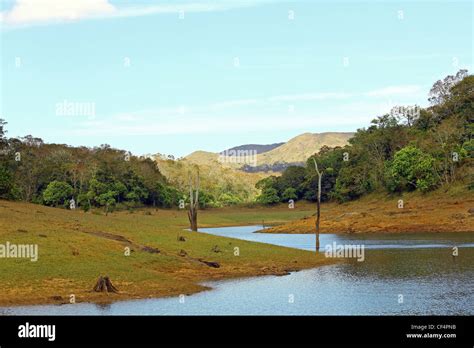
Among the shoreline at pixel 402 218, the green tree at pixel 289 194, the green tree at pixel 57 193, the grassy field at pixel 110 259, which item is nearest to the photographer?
the grassy field at pixel 110 259

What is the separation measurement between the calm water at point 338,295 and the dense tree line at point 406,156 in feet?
243

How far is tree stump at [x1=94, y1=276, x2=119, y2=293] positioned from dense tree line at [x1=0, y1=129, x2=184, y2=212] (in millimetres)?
93574

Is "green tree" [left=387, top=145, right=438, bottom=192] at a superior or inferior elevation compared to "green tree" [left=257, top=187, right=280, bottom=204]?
superior

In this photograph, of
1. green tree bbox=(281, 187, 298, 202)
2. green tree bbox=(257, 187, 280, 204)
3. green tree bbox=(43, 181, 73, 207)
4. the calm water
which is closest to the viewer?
the calm water

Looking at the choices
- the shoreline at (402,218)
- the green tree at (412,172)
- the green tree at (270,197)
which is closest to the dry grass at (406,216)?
the shoreline at (402,218)

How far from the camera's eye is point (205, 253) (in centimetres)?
6378

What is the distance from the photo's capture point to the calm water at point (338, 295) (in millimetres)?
38656

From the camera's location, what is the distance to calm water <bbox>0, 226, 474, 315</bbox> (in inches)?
1522

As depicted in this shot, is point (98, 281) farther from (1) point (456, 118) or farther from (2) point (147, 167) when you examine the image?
(2) point (147, 167)

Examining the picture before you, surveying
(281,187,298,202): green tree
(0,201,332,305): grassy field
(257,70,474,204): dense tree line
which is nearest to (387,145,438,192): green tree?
(257,70,474,204): dense tree line

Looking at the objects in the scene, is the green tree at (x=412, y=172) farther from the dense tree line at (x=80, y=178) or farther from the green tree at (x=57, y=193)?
the green tree at (x=57, y=193)

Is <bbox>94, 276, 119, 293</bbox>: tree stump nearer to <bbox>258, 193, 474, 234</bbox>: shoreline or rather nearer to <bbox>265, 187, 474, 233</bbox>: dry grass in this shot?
<bbox>258, 193, 474, 234</bbox>: shoreline

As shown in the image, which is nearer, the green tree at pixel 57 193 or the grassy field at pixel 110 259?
the grassy field at pixel 110 259
